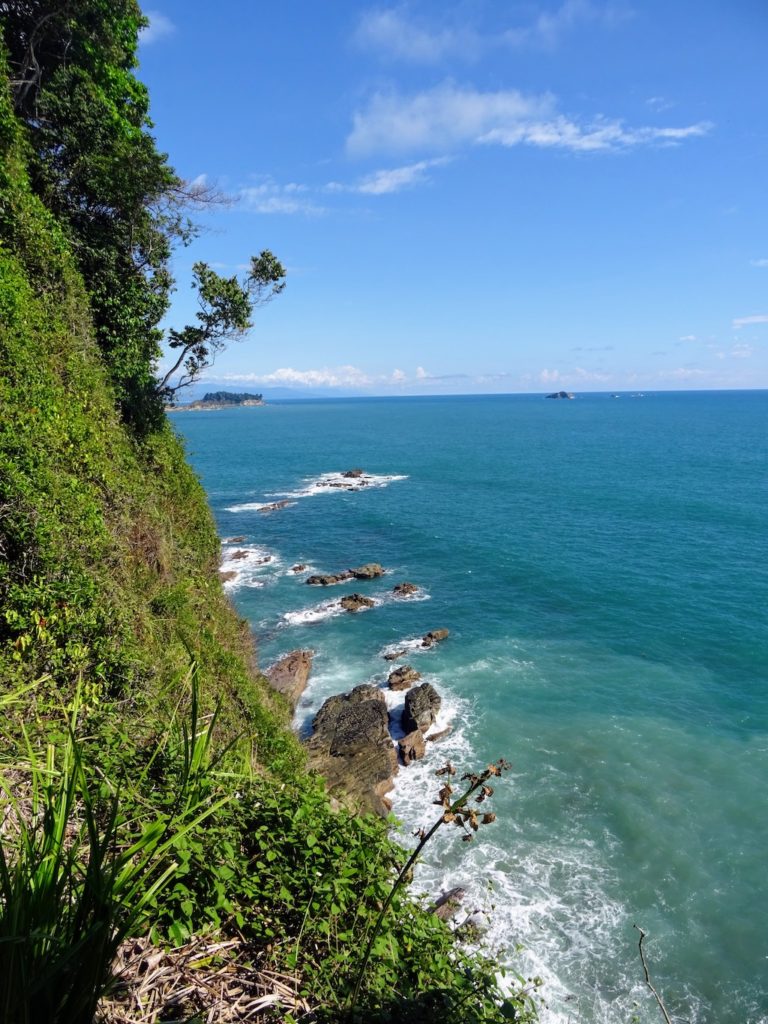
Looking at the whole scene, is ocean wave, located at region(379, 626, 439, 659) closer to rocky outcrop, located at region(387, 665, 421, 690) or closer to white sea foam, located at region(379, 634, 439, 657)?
white sea foam, located at region(379, 634, 439, 657)

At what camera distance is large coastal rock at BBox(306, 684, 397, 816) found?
739 inches

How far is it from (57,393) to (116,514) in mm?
2882

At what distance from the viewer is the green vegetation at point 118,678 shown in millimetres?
3084

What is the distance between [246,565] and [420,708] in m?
22.4

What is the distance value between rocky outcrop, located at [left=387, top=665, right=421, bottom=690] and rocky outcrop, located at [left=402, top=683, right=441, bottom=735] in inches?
51.4

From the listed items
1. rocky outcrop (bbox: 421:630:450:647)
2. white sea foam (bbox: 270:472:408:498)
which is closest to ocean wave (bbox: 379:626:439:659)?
rocky outcrop (bbox: 421:630:450:647)

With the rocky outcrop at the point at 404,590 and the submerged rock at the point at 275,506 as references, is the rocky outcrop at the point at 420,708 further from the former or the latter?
the submerged rock at the point at 275,506

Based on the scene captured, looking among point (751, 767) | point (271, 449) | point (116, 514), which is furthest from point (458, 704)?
point (271, 449)

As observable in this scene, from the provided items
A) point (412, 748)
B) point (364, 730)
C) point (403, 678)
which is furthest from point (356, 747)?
point (403, 678)

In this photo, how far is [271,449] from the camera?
112m

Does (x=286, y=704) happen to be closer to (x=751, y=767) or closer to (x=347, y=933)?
(x=347, y=933)

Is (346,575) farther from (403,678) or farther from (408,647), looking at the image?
(403,678)

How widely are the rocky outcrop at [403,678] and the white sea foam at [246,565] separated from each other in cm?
1478

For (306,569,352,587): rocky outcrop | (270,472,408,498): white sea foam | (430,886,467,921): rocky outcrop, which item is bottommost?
(430,886,467,921): rocky outcrop
